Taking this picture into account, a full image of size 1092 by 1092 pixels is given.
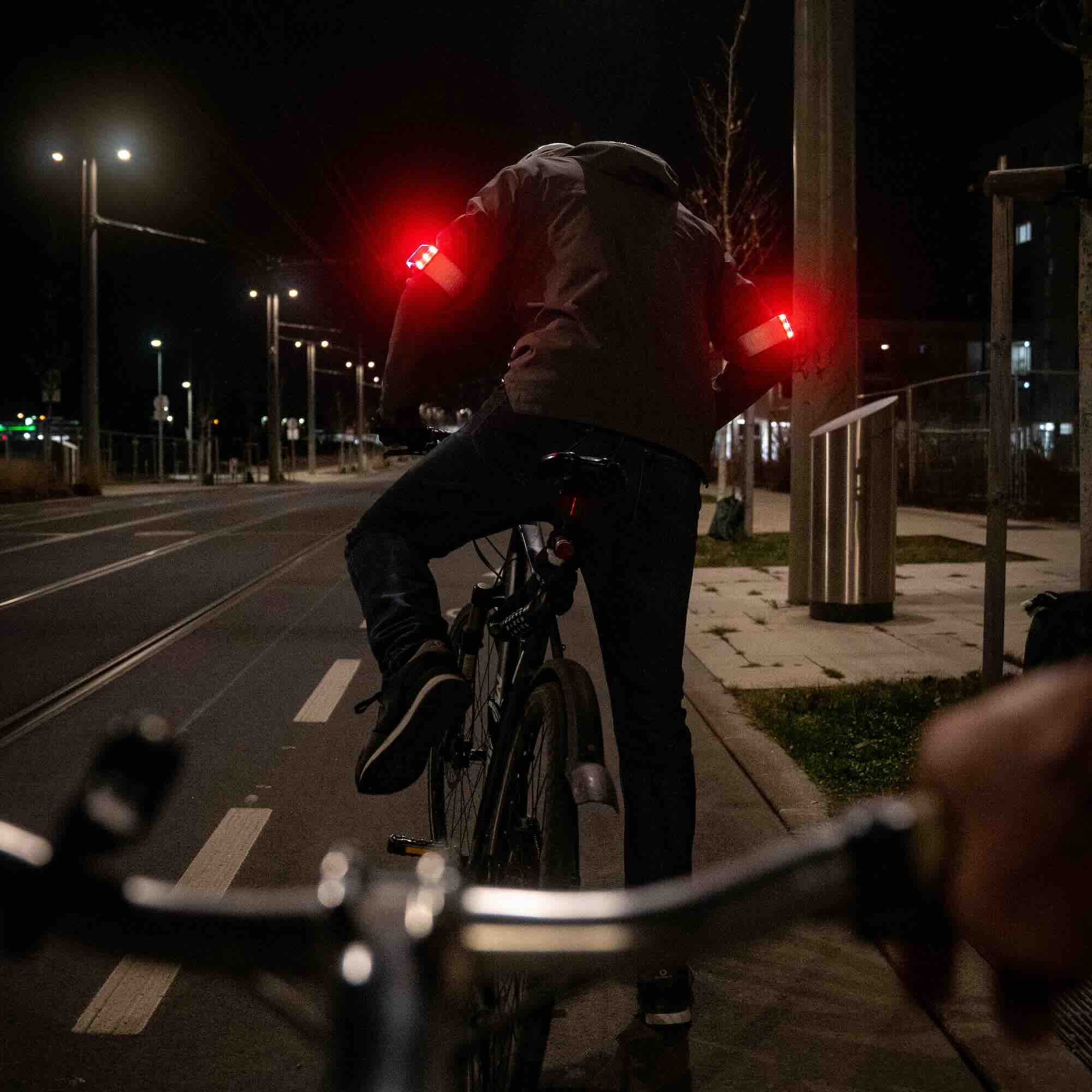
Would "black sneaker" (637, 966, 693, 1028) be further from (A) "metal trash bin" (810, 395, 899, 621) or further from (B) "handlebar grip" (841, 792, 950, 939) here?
(A) "metal trash bin" (810, 395, 899, 621)

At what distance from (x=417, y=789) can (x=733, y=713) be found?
1.94 meters

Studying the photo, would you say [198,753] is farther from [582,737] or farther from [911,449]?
[911,449]

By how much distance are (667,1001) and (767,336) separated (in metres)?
1.38

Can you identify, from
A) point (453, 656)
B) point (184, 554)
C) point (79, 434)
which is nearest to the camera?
point (453, 656)

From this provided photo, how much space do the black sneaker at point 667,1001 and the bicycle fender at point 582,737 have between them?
0.72 m

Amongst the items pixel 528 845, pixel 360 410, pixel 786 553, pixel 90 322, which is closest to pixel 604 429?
pixel 528 845

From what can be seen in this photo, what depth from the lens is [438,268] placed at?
288cm

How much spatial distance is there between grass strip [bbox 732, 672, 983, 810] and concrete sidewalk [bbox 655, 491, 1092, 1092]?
3.9 inches

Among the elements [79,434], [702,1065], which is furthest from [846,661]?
[79,434]

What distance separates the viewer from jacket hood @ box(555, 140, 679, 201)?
9.37 feet

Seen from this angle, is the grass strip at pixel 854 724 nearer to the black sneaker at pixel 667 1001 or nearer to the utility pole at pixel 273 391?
the black sneaker at pixel 667 1001

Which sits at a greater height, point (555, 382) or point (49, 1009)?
point (555, 382)

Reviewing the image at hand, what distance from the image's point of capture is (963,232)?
271ft

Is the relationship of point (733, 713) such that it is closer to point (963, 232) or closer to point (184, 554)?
point (184, 554)
